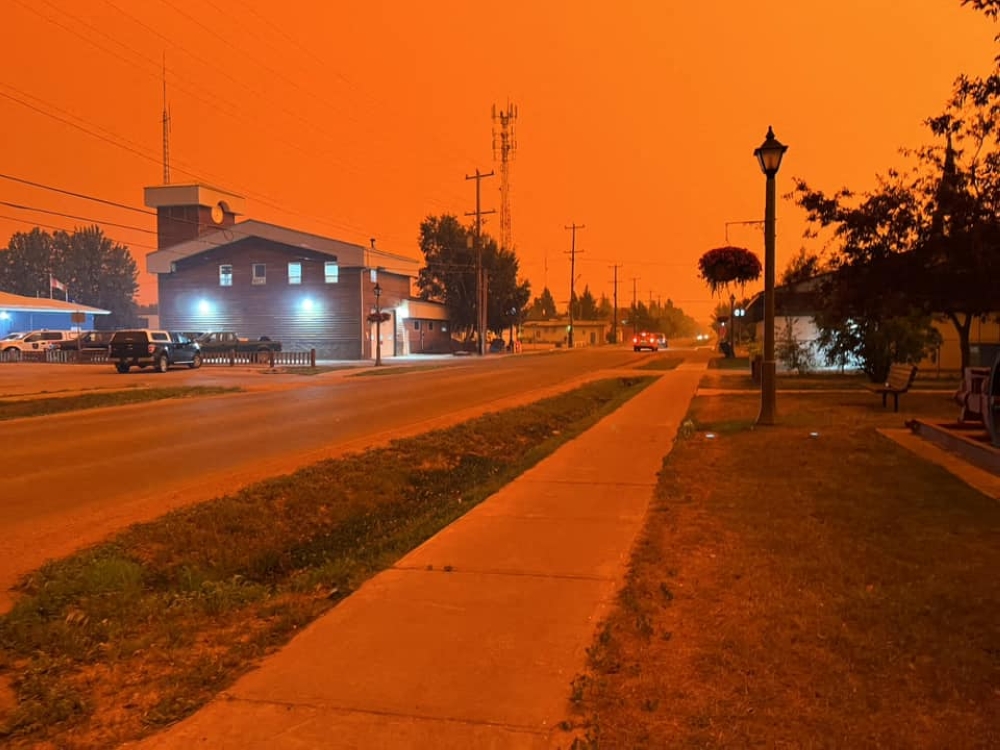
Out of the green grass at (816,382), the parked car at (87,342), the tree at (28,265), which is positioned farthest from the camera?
the tree at (28,265)

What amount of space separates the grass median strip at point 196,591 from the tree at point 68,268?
366 feet

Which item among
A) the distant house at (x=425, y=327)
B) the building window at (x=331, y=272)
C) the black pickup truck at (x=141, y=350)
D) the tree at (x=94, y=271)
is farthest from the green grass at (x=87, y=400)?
the tree at (x=94, y=271)

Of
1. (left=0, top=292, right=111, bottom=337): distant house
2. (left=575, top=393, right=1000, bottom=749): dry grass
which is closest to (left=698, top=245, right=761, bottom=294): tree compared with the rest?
(left=575, top=393, right=1000, bottom=749): dry grass

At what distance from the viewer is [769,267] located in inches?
513

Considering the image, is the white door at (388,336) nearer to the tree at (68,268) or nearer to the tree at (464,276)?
the tree at (464,276)

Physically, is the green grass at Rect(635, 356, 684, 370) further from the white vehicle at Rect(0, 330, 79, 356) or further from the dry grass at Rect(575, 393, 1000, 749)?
the white vehicle at Rect(0, 330, 79, 356)

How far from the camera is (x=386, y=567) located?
5.66 meters

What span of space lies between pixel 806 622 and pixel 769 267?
31.9 feet

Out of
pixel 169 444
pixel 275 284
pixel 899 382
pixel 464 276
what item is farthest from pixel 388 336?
pixel 169 444

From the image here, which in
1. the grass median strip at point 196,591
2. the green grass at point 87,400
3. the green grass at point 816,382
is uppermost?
the green grass at point 816,382

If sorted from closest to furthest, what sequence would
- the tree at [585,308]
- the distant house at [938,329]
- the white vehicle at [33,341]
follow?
the distant house at [938,329] → the white vehicle at [33,341] → the tree at [585,308]

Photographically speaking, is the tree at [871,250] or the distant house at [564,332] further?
the distant house at [564,332]

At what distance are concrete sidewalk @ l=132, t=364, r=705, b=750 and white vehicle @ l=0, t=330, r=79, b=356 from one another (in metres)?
46.4

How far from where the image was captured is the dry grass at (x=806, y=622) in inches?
127
